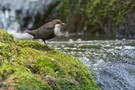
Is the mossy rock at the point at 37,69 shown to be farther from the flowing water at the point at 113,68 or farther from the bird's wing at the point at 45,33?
the bird's wing at the point at 45,33

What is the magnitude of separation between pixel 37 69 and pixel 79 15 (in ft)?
46.9

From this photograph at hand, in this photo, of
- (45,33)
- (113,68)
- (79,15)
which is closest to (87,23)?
(79,15)

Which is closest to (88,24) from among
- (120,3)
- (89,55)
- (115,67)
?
(120,3)

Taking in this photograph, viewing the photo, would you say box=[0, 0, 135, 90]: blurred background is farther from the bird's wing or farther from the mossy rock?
the mossy rock

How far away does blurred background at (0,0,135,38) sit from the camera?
1808cm

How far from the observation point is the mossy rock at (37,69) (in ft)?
18.8

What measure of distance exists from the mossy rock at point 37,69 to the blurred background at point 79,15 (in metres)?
10.4

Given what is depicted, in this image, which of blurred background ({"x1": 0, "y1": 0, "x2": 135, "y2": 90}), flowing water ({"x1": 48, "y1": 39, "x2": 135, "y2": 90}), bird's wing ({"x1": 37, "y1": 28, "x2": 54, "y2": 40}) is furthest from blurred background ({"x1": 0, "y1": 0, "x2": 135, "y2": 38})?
bird's wing ({"x1": 37, "y1": 28, "x2": 54, "y2": 40})

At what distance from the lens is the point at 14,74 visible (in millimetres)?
5801

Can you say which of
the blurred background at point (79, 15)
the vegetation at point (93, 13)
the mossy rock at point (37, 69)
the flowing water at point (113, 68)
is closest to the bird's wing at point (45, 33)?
the mossy rock at point (37, 69)

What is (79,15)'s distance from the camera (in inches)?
803

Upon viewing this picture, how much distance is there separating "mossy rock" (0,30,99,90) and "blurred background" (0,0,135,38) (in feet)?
34.1

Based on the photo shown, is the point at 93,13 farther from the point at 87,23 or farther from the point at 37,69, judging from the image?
the point at 37,69

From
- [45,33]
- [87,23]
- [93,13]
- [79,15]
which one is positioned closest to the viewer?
[45,33]
